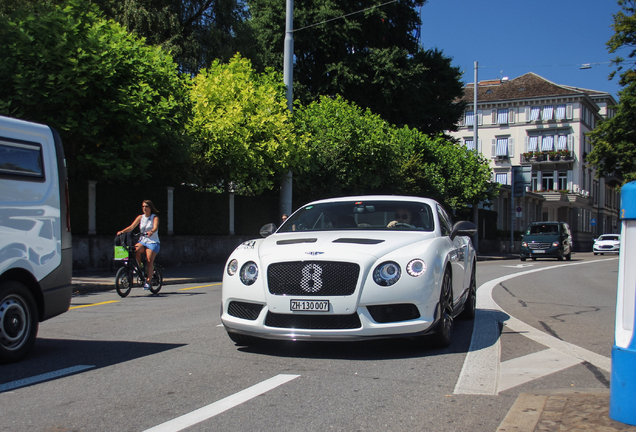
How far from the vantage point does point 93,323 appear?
8750mm

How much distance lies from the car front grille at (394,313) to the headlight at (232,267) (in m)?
1.35

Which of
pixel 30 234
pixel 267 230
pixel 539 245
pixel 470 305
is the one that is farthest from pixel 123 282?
pixel 539 245

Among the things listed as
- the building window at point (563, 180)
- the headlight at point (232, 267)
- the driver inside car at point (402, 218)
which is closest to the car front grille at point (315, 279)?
the headlight at point (232, 267)

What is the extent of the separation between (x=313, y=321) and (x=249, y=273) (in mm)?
770

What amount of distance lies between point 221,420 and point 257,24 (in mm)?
36043

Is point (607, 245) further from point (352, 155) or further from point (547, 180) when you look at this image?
point (352, 155)

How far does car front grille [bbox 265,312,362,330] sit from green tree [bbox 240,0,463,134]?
30082 millimetres

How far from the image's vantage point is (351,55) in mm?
36906

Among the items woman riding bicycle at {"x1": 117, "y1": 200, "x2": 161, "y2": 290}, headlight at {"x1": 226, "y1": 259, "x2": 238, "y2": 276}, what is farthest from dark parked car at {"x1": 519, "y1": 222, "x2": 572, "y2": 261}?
headlight at {"x1": 226, "y1": 259, "x2": 238, "y2": 276}

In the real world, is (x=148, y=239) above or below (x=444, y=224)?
A: below

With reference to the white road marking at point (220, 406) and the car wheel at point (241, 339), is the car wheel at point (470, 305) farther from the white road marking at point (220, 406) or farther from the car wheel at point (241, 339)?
the white road marking at point (220, 406)

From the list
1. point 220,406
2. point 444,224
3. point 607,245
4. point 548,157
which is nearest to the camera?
point 220,406

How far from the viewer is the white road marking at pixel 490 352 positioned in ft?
16.9

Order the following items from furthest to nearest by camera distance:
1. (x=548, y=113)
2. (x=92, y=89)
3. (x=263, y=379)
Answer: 1. (x=548, y=113)
2. (x=92, y=89)
3. (x=263, y=379)
